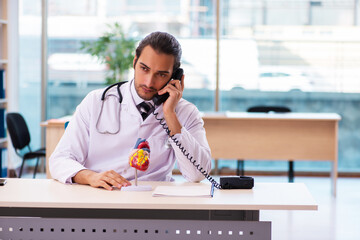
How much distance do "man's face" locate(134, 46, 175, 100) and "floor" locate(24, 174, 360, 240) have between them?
6.59 feet

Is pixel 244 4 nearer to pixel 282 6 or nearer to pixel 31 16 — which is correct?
pixel 282 6

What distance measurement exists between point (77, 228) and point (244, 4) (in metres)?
5.07

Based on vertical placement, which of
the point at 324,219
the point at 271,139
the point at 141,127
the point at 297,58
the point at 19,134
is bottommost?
the point at 324,219

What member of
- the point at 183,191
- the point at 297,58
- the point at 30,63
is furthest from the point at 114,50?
the point at 183,191

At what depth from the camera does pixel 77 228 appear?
2178 millimetres

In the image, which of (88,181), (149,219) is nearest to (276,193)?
(149,219)

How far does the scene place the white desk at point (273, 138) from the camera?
5.74m

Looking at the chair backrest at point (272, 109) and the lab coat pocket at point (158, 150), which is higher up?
the lab coat pocket at point (158, 150)

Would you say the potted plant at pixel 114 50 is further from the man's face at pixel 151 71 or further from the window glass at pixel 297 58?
the man's face at pixel 151 71

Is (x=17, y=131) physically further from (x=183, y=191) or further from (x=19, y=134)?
(x=183, y=191)

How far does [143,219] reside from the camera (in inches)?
86.0

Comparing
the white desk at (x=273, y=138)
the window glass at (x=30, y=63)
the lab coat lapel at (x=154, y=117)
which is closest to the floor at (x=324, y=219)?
the white desk at (x=273, y=138)

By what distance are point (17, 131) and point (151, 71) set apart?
9.52ft

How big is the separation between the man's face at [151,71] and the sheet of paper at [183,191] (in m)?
0.48
